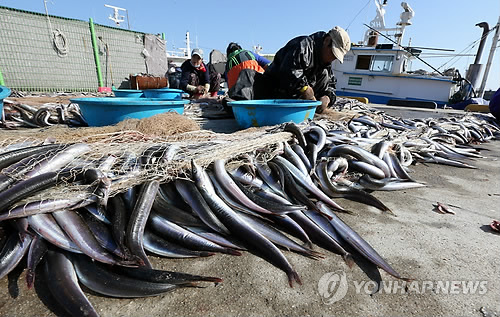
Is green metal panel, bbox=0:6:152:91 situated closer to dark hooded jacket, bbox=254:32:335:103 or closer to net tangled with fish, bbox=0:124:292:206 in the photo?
dark hooded jacket, bbox=254:32:335:103

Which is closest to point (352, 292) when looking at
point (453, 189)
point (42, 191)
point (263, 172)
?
point (263, 172)

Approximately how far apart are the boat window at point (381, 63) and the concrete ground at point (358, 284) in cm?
1673

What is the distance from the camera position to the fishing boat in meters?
15.0

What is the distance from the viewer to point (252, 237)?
5.12 ft

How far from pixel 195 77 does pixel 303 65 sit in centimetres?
522

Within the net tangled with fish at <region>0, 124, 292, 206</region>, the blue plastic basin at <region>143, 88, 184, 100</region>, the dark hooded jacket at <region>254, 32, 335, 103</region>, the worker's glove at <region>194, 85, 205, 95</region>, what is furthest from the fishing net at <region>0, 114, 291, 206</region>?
the worker's glove at <region>194, 85, 205, 95</region>

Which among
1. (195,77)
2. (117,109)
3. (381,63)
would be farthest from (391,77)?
(117,109)

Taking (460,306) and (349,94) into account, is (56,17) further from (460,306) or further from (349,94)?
(349,94)

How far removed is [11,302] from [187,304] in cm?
85

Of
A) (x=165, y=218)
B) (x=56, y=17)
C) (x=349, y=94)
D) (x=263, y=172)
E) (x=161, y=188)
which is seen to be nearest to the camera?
(x=165, y=218)

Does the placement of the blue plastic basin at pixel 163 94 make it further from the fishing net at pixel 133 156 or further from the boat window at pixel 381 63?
the boat window at pixel 381 63

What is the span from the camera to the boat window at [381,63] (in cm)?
1563

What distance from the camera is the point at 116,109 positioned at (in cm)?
354

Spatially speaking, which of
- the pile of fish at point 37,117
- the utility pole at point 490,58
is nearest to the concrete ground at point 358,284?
the pile of fish at point 37,117
